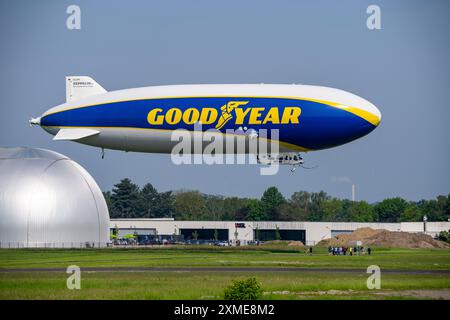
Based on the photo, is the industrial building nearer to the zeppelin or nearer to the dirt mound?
the dirt mound

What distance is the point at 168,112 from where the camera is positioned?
81.6 m

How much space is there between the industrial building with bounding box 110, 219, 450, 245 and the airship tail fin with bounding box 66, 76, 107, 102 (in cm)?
10045

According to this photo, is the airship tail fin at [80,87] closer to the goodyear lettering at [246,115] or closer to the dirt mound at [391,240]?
the goodyear lettering at [246,115]

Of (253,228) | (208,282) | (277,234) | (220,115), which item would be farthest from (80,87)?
(253,228)

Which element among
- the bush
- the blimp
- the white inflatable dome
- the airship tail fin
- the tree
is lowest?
the tree

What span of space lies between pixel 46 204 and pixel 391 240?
6048cm

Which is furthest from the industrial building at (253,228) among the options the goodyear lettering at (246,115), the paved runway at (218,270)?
the paved runway at (218,270)

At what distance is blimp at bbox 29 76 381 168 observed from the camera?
80.9 metres

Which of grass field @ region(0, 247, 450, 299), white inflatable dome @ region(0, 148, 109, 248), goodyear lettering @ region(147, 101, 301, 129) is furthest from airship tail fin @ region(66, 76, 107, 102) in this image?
white inflatable dome @ region(0, 148, 109, 248)

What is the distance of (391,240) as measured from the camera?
473ft

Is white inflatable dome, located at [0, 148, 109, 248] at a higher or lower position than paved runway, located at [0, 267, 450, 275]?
higher

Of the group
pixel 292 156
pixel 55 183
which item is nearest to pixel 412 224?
pixel 55 183

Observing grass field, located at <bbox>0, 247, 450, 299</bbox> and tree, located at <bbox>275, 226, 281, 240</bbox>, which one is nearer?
grass field, located at <bbox>0, 247, 450, 299</bbox>
